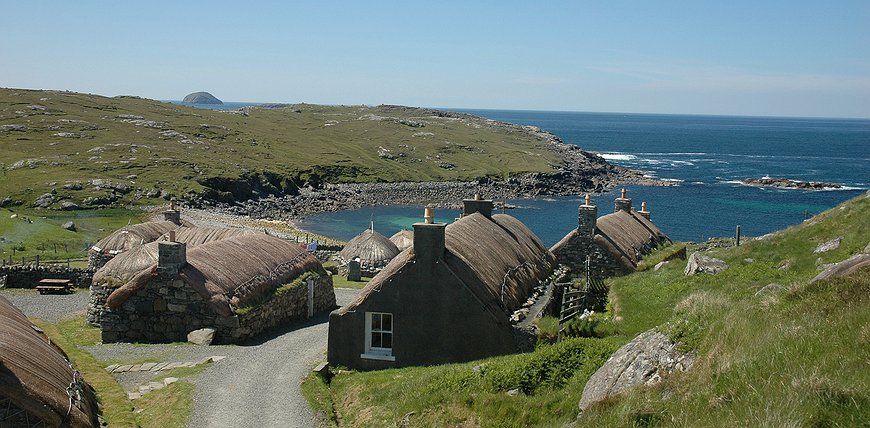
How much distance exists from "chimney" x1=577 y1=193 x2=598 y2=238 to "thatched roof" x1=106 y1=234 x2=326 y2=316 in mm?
12981

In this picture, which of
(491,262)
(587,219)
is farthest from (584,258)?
(491,262)

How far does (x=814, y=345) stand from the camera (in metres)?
11.5

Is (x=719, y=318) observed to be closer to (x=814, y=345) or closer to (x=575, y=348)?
(x=814, y=345)

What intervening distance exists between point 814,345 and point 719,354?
1.42m

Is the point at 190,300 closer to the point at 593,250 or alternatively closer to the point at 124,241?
the point at 593,250

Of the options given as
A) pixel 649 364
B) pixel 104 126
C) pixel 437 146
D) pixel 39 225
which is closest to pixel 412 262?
pixel 649 364

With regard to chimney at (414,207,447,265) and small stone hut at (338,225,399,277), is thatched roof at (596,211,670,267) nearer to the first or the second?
chimney at (414,207,447,265)

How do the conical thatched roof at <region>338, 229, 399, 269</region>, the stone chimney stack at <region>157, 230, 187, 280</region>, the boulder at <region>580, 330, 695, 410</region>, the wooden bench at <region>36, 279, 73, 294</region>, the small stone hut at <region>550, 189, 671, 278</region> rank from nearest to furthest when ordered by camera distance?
the boulder at <region>580, 330, 695, 410</region>
the stone chimney stack at <region>157, 230, 187, 280</region>
the small stone hut at <region>550, 189, 671, 278</region>
the wooden bench at <region>36, 279, 73, 294</region>
the conical thatched roof at <region>338, 229, 399, 269</region>

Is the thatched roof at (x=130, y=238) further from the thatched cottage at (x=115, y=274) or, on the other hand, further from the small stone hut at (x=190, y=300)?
the small stone hut at (x=190, y=300)

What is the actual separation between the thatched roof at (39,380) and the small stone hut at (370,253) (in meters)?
27.3

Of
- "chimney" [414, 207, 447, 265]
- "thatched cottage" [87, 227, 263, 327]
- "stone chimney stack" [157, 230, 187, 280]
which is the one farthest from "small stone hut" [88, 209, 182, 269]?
"chimney" [414, 207, 447, 265]

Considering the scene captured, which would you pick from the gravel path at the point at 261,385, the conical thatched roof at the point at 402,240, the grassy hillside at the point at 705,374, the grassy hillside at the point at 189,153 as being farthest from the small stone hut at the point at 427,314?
the grassy hillside at the point at 189,153

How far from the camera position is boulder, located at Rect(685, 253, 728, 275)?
24763mm

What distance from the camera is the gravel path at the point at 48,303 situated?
1457 inches
